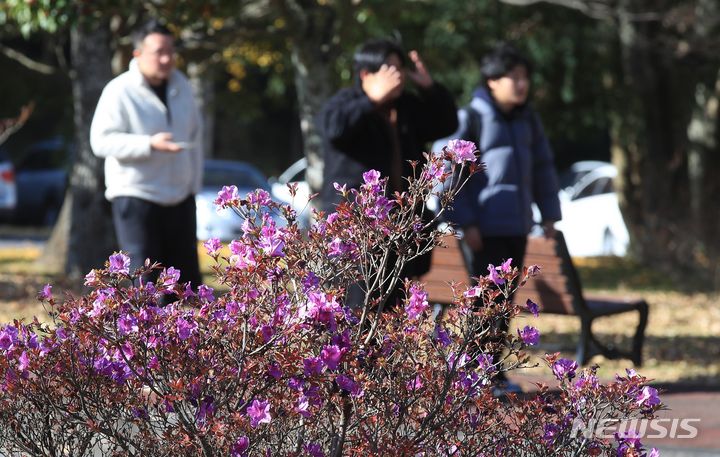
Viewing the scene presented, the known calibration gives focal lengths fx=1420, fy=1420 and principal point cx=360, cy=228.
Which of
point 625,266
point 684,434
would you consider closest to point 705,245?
point 625,266

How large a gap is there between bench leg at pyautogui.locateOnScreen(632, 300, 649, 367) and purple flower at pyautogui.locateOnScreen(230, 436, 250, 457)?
214 inches

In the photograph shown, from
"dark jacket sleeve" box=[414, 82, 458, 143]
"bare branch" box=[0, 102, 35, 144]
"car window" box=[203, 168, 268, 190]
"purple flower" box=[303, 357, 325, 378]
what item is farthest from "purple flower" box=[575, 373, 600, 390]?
"car window" box=[203, 168, 268, 190]

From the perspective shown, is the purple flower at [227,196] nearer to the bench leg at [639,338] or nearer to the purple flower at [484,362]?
the purple flower at [484,362]

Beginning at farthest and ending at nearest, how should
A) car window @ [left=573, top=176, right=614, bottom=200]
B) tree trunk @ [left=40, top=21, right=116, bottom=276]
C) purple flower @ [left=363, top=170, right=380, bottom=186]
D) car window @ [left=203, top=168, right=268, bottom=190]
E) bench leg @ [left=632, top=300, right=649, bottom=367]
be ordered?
1. car window @ [left=573, top=176, right=614, bottom=200]
2. car window @ [left=203, top=168, right=268, bottom=190]
3. tree trunk @ [left=40, top=21, right=116, bottom=276]
4. bench leg @ [left=632, top=300, right=649, bottom=367]
5. purple flower @ [left=363, top=170, right=380, bottom=186]

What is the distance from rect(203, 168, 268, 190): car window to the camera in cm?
2444

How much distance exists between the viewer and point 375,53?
5.95m

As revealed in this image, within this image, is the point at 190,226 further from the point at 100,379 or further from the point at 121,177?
the point at 100,379

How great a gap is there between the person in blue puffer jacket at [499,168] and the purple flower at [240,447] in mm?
3817

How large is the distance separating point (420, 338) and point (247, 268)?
0.45m

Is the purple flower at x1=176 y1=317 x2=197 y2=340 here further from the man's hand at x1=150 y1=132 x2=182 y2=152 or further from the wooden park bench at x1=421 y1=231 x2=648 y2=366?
the wooden park bench at x1=421 y1=231 x2=648 y2=366

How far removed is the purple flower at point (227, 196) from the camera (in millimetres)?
3492

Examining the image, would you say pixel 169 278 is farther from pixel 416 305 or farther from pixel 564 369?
pixel 564 369

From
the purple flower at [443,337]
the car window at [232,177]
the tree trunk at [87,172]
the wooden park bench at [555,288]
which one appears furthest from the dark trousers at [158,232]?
the car window at [232,177]

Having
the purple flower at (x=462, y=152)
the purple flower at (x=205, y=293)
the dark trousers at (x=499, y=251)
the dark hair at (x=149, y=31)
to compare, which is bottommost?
the dark trousers at (x=499, y=251)
